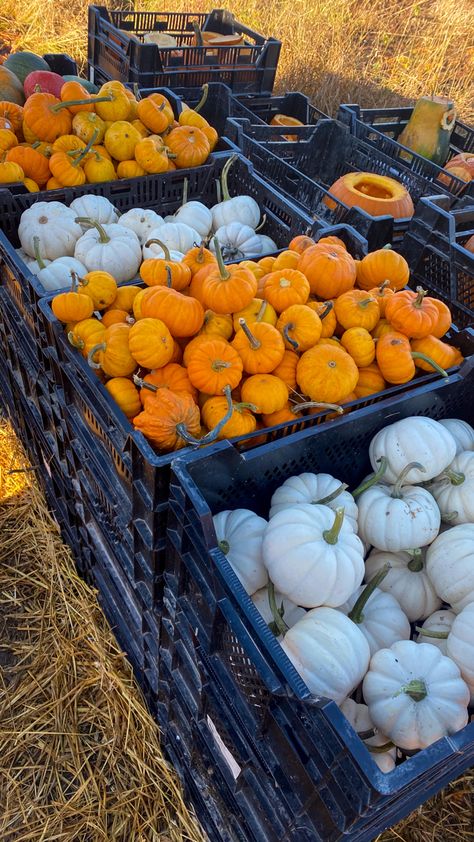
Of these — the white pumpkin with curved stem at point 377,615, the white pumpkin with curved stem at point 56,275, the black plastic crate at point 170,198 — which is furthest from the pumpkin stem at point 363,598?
the white pumpkin with curved stem at point 56,275

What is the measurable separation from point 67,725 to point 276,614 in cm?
119

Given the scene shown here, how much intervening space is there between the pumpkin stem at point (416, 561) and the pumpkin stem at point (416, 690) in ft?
1.43

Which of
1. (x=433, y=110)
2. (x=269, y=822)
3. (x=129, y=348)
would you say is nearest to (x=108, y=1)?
(x=433, y=110)

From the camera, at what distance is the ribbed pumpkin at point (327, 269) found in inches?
82.1

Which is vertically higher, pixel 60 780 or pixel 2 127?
pixel 2 127

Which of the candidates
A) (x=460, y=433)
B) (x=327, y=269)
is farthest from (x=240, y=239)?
(x=460, y=433)

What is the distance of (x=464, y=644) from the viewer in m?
1.51

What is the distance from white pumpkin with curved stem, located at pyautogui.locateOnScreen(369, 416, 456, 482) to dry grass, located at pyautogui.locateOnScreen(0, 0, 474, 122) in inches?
255

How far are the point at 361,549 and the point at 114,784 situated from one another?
1.31 m

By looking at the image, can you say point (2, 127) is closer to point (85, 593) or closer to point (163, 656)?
point (85, 593)

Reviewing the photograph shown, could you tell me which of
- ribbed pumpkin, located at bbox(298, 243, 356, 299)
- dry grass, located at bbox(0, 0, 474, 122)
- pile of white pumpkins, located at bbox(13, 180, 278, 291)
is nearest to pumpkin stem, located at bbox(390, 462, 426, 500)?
ribbed pumpkin, located at bbox(298, 243, 356, 299)

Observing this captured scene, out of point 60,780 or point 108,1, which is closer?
point 60,780

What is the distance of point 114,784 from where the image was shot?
2.11 m

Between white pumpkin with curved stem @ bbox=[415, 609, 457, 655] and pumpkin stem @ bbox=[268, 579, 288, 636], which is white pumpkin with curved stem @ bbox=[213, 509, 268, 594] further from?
white pumpkin with curved stem @ bbox=[415, 609, 457, 655]
